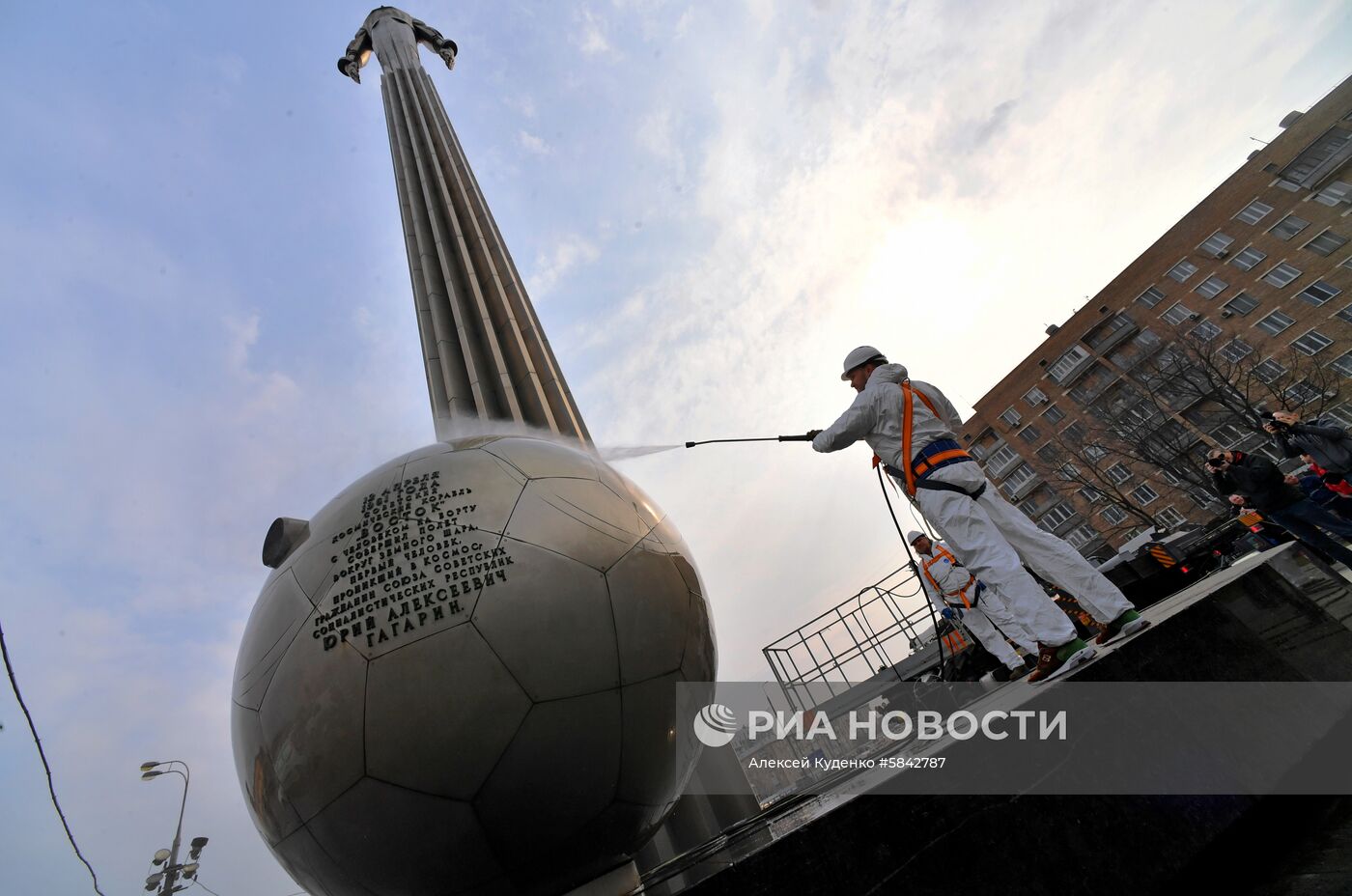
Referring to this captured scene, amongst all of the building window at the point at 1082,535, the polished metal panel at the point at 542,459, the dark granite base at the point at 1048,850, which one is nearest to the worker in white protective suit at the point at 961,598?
the dark granite base at the point at 1048,850

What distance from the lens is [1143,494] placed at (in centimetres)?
3097

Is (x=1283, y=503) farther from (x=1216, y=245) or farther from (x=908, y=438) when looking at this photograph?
(x=1216, y=245)

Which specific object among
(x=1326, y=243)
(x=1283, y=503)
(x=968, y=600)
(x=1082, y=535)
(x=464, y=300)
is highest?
(x=1326, y=243)

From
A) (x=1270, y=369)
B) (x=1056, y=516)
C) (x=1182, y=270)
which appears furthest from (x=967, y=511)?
(x=1182, y=270)

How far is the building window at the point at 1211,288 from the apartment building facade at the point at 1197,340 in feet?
0.21

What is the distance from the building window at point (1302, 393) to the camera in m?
20.1

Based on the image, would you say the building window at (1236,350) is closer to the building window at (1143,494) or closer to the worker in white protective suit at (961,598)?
the building window at (1143,494)

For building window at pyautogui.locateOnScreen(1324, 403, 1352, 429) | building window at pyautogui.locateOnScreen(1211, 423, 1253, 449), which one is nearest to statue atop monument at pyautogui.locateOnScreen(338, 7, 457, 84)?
building window at pyautogui.locateOnScreen(1211, 423, 1253, 449)

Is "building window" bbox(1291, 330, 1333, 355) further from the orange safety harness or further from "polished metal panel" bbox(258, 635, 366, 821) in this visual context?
"polished metal panel" bbox(258, 635, 366, 821)

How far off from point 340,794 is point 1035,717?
2.44 meters

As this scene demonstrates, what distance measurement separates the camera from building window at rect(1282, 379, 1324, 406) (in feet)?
66.0

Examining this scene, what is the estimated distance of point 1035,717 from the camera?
1926mm

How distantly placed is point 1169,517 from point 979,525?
35.7 metres

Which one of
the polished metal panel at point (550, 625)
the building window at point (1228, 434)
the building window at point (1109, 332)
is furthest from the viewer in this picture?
the building window at point (1109, 332)
